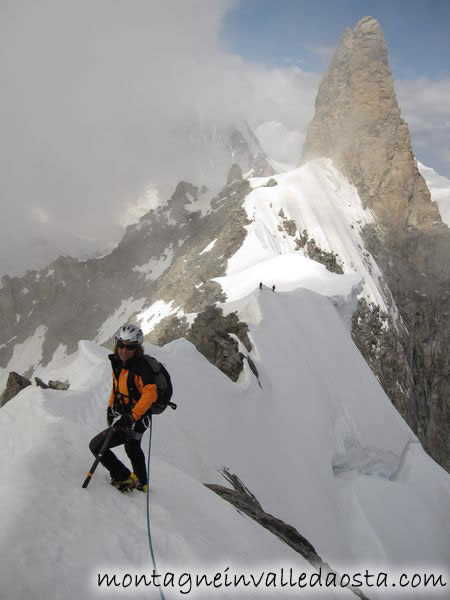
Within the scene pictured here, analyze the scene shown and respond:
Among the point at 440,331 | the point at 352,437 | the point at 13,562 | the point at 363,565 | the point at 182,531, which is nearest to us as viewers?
the point at 13,562

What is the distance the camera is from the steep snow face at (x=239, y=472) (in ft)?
12.4

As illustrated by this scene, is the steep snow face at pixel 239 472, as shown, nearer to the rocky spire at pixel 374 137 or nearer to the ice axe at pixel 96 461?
the ice axe at pixel 96 461

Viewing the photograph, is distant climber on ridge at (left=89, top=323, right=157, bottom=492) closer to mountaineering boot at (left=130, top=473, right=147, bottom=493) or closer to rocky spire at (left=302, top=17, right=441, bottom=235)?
mountaineering boot at (left=130, top=473, right=147, bottom=493)

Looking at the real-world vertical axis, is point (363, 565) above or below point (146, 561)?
below

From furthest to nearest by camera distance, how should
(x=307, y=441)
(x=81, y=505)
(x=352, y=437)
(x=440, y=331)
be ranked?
(x=440, y=331)
(x=352, y=437)
(x=307, y=441)
(x=81, y=505)

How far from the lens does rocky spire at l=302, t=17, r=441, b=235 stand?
71438mm

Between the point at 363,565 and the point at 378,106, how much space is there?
7954 cm

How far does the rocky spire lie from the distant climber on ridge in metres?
73.8

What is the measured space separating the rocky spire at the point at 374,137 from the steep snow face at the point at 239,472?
5699cm

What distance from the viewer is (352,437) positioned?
14570 millimetres

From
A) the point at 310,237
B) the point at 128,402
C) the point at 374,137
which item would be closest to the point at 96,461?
the point at 128,402

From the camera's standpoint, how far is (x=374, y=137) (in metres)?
71.6

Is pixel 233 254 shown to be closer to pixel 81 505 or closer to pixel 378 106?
pixel 81 505

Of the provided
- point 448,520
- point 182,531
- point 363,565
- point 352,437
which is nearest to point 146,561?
point 182,531
